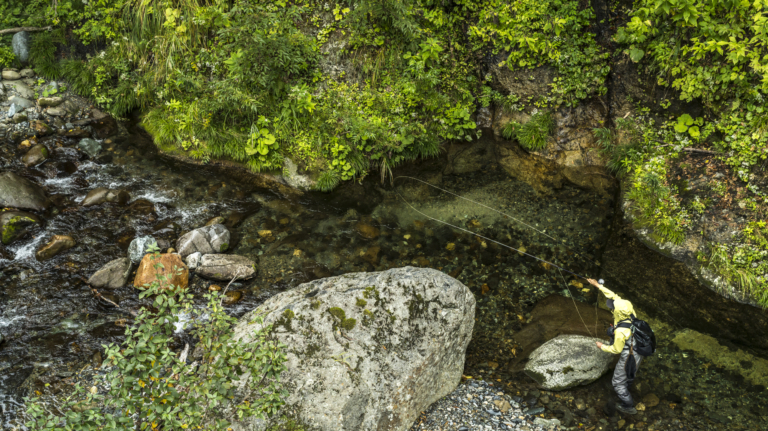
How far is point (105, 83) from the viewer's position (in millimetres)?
11570

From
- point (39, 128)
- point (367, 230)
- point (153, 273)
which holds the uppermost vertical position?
point (367, 230)

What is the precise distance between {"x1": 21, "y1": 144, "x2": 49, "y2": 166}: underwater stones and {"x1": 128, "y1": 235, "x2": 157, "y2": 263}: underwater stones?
417 centimetres

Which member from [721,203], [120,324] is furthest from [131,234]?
[721,203]

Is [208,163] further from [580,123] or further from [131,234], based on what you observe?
[580,123]

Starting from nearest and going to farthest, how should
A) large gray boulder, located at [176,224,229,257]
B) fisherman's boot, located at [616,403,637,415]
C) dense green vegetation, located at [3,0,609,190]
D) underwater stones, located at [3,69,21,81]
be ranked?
fisherman's boot, located at [616,403,637,415] → large gray boulder, located at [176,224,229,257] → dense green vegetation, located at [3,0,609,190] → underwater stones, located at [3,69,21,81]

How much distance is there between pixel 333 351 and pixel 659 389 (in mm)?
4448

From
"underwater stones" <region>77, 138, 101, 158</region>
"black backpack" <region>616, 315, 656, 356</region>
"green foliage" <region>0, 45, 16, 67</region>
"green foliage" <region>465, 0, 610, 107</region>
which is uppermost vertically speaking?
"green foliage" <region>465, 0, 610, 107</region>

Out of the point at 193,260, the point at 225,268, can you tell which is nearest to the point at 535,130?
the point at 225,268

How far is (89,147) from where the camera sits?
10.5 meters

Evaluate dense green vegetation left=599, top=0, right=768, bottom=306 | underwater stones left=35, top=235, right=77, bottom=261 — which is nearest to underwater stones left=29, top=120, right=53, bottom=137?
underwater stones left=35, top=235, right=77, bottom=261

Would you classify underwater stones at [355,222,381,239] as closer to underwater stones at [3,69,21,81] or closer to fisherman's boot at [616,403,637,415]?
fisherman's boot at [616,403,637,415]

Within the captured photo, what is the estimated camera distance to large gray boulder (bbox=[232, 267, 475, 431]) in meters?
4.83

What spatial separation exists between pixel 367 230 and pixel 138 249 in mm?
4072

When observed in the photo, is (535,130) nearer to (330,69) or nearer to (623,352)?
(330,69)
